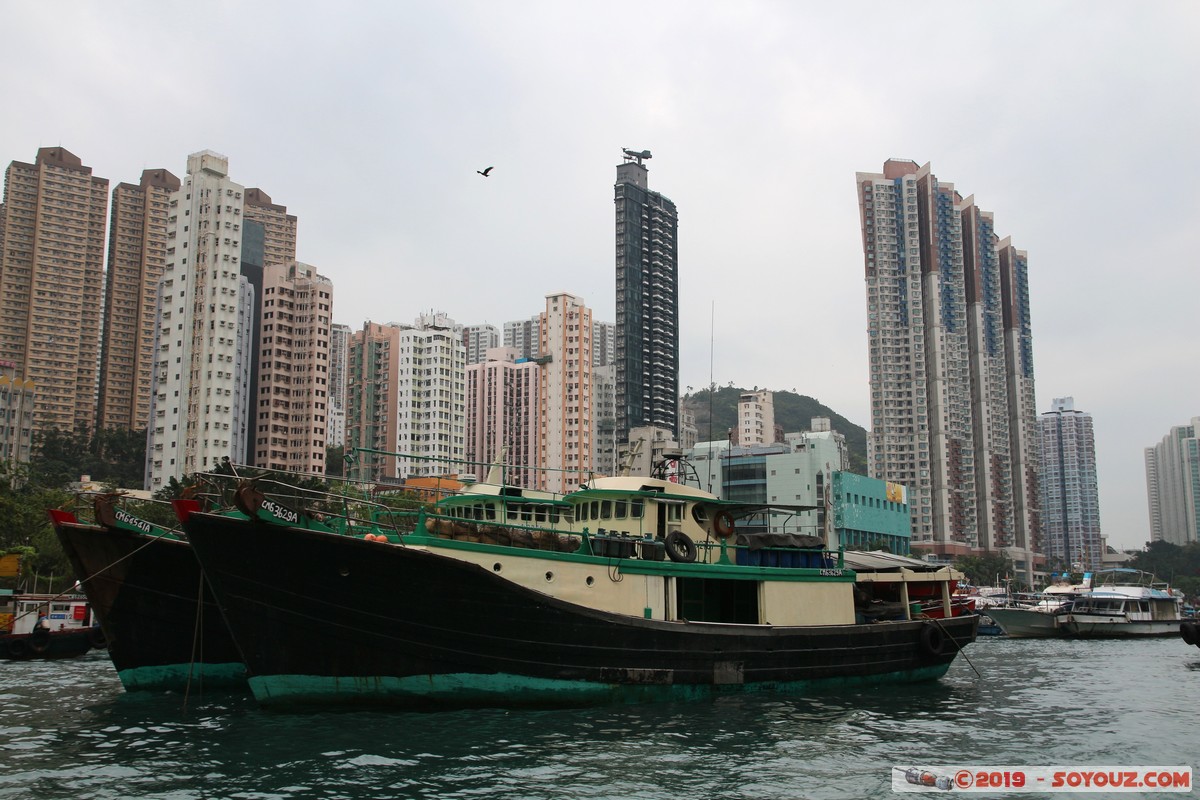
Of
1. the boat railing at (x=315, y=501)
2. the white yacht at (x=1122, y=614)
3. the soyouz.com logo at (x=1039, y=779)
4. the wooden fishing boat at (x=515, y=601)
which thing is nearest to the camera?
the soyouz.com logo at (x=1039, y=779)

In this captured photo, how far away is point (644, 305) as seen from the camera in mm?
109000

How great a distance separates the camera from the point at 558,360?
108m

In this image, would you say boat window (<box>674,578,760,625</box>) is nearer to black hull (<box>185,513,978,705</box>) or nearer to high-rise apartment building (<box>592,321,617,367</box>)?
black hull (<box>185,513,978,705</box>)

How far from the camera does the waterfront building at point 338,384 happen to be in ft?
466

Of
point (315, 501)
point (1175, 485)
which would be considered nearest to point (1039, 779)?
point (315, 501)

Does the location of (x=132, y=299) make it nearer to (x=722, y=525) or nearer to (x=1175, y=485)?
(x=722, y=525)

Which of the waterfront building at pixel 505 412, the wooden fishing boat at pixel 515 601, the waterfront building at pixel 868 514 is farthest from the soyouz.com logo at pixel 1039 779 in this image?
the waterfront building at pixel 505 412

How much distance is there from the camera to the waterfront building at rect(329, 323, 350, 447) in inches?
5595

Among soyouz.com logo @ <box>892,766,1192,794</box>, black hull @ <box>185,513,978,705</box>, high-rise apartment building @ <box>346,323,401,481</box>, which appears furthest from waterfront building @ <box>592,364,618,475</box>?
soyouz.com logo @ <box>892,766,1192,794</box>

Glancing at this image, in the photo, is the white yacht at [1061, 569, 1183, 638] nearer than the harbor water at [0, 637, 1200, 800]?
No

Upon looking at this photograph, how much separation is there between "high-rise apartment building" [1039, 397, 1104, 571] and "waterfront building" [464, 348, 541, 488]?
9310cm

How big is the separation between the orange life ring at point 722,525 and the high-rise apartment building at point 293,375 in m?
71.4

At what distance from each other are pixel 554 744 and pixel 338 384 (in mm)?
141084

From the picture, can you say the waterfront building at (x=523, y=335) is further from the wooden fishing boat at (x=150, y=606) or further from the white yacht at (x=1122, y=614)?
the wooden fishing boat at (x=150, y=606)
